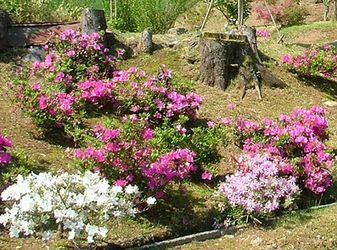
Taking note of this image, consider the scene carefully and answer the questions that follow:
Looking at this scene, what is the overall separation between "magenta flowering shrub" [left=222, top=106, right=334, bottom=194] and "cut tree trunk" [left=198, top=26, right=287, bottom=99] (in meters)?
1.90

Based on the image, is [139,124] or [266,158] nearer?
[139,124]

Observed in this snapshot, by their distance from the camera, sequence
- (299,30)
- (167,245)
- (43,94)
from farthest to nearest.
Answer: (299,30) → (43,94) → (167,245)

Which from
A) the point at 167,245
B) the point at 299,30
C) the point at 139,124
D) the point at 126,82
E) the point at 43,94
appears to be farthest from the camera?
the point at 299,30

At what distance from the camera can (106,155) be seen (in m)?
4.77

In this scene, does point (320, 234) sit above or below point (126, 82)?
below

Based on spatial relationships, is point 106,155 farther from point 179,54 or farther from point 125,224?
point 179,54

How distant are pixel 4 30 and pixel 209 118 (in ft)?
10.3

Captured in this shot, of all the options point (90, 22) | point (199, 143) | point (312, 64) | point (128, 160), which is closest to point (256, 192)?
point (199, 143)

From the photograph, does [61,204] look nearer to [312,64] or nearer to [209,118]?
[209,118]

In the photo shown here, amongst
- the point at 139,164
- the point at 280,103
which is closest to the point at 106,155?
the point at 139,164

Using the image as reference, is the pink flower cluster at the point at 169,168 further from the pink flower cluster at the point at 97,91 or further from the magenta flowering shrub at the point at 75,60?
the magenta flowering shrub at the point at 75,60

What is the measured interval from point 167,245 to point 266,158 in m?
1.44

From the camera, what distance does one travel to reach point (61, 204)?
385 cm

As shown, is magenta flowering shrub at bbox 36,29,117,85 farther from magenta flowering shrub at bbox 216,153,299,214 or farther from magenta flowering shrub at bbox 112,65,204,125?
magenta flowering shrub at bbox 216,153,299,214
